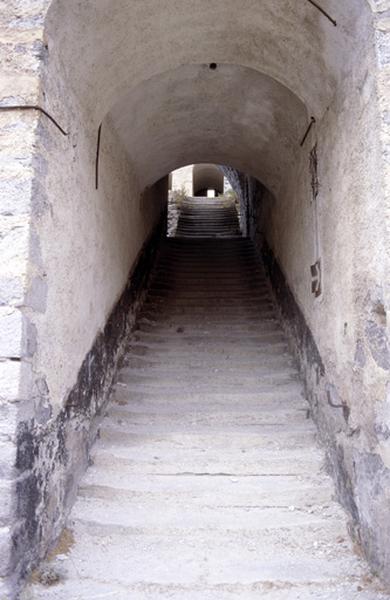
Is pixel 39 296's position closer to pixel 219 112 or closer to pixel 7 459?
pixel 7 459

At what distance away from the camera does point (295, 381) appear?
374 centimetres

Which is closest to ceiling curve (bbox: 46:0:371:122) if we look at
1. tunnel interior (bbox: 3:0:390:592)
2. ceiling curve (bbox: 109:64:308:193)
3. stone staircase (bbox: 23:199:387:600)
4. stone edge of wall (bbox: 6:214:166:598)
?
tunnel interior (bbox: 3:0:390:592)

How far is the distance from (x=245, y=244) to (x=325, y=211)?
4.83 m

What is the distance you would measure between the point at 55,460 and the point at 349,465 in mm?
1467

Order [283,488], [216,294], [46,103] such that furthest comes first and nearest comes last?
[216,294]
[283,488]
[46,103]

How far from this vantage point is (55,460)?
2.28 meters

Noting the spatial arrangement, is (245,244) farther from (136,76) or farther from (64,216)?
(64,216)

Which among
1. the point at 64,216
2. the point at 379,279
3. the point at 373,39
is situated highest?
the point at 373,39

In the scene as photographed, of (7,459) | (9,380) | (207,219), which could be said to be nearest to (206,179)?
(207,219)

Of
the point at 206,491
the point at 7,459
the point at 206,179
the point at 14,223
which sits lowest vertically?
the point at 206,491

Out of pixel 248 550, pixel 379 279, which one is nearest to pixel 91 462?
pixel 248 550

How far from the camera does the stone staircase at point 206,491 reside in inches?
80.7

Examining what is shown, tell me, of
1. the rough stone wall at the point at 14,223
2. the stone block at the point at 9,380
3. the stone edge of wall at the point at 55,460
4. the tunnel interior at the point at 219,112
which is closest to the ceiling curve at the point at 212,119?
the tunnel interior at the point at 219,112

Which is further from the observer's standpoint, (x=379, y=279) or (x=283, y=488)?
(x=283, y=488)
